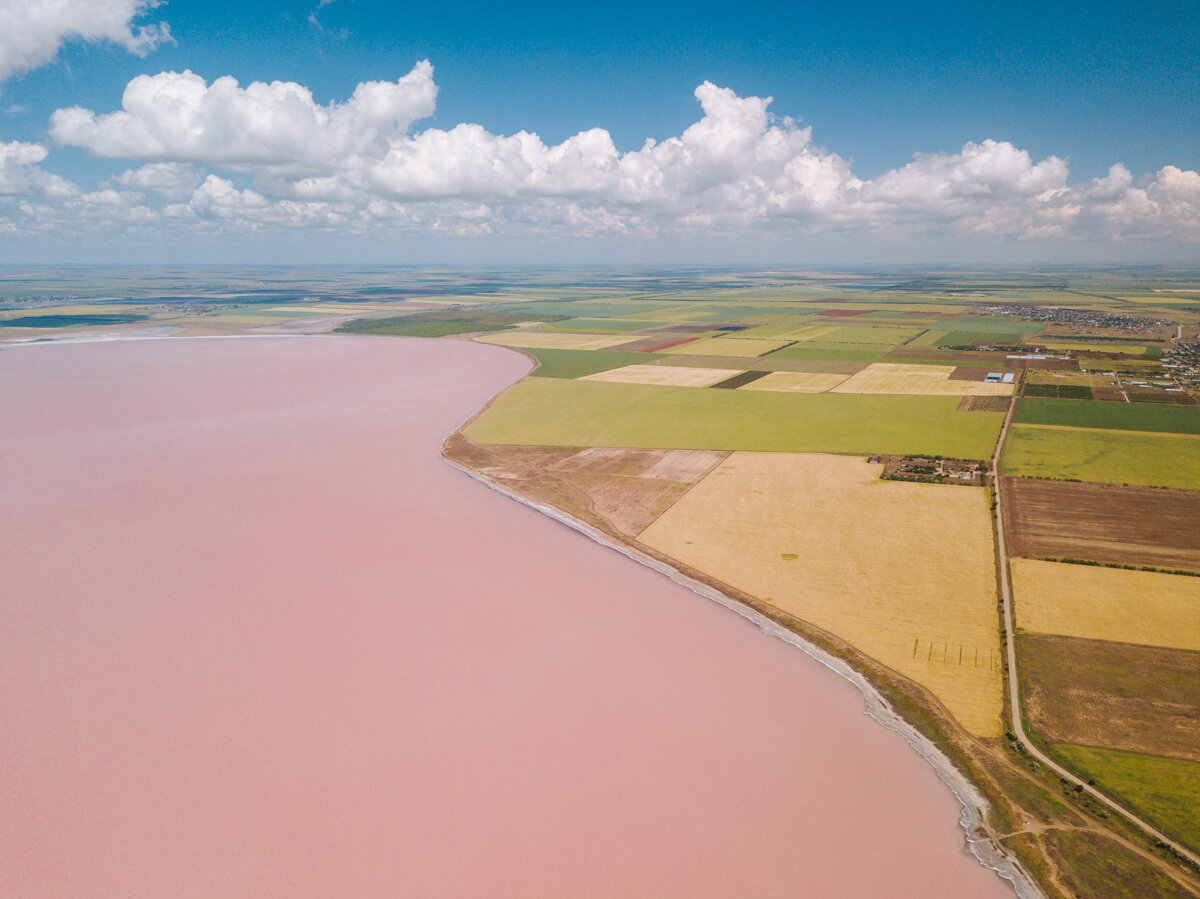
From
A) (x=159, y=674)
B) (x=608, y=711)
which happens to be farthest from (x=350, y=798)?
(x=159, y=674)

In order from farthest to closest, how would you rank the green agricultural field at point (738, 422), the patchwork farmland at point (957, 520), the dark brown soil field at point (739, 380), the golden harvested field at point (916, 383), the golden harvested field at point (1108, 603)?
the dark brown soil field at point (739, 380)
the golden harvested field at point (916, 383)
the green agricultural field at point (738, 422)
the golden harvested field at point (1108, 603)
the patchwork farmland at point (957, 520)

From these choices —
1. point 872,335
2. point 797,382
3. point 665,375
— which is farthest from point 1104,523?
point 872,335

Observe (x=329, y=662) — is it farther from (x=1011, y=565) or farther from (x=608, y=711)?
(x=1011, y=565)

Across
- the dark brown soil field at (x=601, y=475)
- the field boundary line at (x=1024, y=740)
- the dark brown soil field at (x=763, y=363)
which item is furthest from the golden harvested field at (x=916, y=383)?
the field boundary line at (x=1024, y=740)

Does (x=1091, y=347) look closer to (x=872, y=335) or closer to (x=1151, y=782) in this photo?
(x=872, y=335)

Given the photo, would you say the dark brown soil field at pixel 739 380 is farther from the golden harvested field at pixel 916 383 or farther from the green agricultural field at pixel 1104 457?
the green agricultural field at pixel 1104 457

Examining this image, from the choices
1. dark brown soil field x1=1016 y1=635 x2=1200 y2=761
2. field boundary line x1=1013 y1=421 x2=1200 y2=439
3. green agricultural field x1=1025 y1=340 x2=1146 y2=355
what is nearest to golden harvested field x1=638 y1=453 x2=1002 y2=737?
dark brown soil field x1=1016 y1=635 x2=1200 y2=761

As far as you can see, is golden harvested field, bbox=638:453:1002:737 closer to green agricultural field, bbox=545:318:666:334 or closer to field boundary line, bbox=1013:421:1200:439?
field boundary line, bbox=1013:421:1200:439

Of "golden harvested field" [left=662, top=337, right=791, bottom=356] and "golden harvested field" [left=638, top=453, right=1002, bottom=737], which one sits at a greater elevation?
"golden harvested field" [left=662, top=337, right=791, bottom=356]
